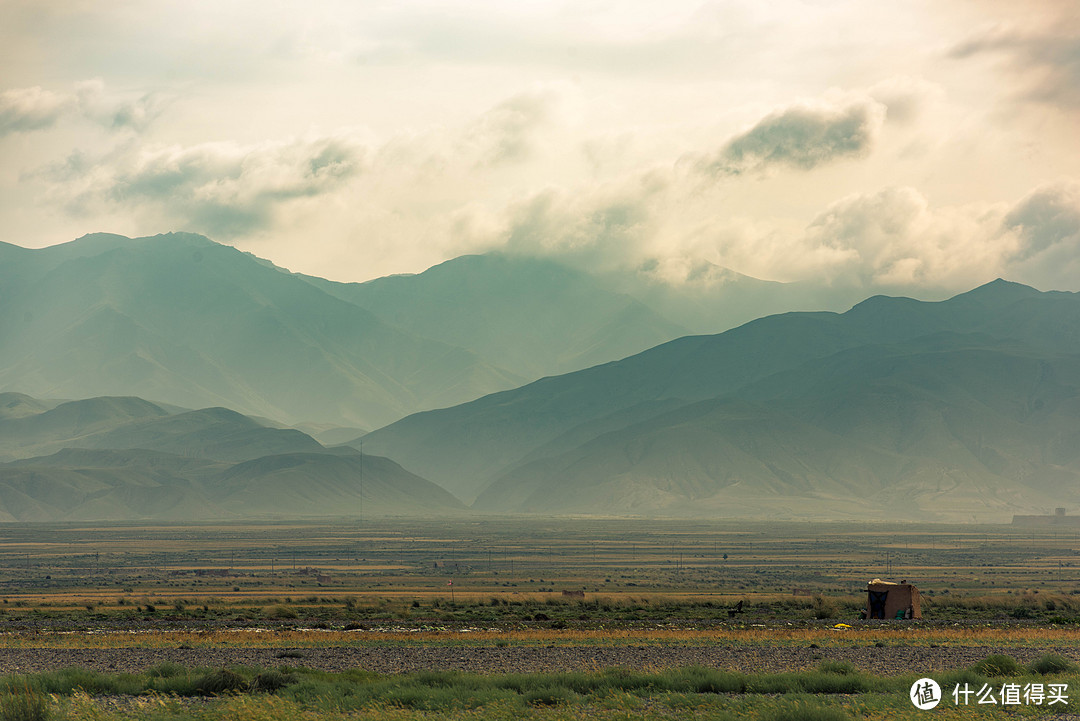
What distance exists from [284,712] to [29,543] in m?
161

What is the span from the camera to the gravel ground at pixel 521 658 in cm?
3331

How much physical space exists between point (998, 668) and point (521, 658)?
545 inches

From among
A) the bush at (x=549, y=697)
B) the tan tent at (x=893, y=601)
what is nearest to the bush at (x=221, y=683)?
the bush at (x=549, y=697)


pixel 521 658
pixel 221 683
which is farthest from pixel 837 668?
pixel 221 683

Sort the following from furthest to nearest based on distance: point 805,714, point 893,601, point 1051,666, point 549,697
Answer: point 893,601, point 1051,666, point 549,697, point 805,714

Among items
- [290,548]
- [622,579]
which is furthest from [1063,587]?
[290,548]

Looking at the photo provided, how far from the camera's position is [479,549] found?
502 feet

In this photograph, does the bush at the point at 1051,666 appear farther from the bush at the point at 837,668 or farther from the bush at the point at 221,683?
the bush at the point at 221,683

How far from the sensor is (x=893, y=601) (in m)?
52.2

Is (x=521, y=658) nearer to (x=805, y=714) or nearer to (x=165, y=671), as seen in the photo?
(x=165, y=671)

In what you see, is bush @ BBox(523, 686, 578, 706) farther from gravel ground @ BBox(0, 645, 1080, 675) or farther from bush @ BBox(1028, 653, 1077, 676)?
bush @ BBox(1028, 653, 1077, 676)

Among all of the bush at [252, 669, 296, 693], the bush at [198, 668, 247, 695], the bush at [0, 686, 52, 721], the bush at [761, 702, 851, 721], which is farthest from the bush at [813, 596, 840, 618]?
the bush at [0, 686, 52, 721]

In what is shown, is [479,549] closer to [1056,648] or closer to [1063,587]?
[1063,587]

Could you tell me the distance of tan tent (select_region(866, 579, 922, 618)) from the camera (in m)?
51.8
